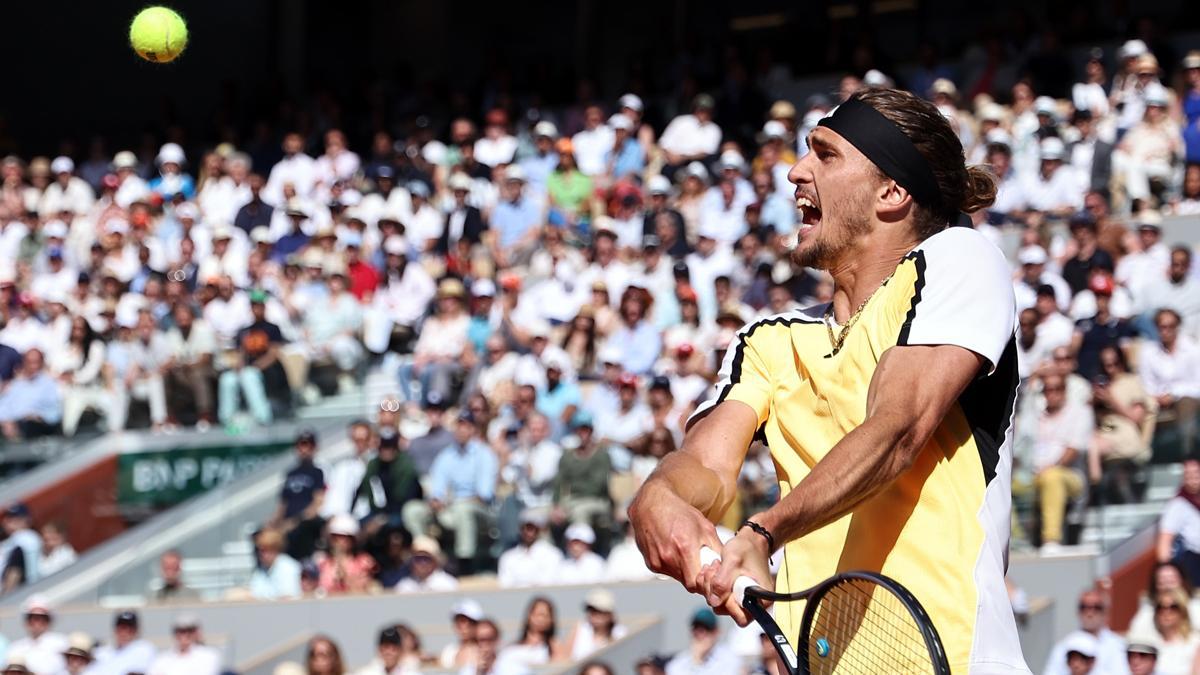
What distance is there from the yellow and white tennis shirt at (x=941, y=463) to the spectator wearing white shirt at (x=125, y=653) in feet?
34.6

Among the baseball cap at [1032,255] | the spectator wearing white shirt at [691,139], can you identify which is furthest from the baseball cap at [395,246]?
the baseball cap at [1032,255]

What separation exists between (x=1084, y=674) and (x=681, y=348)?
15.8ft

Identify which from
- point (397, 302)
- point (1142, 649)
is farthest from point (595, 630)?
point (397, 302)

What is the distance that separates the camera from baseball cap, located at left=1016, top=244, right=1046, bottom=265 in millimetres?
13859

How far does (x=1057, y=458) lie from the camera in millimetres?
11547

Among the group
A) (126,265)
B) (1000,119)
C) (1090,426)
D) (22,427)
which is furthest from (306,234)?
(1090,426)

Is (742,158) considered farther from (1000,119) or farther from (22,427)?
(22,427)

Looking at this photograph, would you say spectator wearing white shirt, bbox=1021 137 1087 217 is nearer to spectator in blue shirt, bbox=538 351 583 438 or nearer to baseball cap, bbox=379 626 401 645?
spectator in blue shirt, bbox=538 351 583 438

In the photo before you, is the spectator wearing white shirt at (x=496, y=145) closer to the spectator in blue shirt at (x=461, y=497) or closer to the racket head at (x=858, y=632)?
the spectator in blue shirt at (x=461, y=497)

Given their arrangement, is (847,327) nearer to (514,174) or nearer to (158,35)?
(158,35)

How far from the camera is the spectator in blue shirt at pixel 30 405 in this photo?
16.9m

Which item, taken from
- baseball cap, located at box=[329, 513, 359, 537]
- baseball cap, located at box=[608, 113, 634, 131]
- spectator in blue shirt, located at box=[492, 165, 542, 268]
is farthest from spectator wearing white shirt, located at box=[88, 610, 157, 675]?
baseball cap, located at box=[608, 113, 634, 131]

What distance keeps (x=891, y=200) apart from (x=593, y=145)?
53.3ft

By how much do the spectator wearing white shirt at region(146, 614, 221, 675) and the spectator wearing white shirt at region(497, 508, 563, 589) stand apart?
201 centimetres
